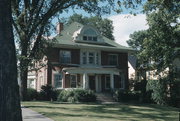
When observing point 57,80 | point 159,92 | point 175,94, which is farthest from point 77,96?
point 175,94

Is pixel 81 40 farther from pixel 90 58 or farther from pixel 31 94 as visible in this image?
pixel 31 94

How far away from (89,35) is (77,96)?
11050 millimetres

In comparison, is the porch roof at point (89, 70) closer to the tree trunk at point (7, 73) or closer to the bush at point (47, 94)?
the bush at point (47, 94)

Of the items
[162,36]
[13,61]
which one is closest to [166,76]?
[162,36]

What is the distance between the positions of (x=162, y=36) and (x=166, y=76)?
4.84 m

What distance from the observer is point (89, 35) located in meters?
36.7

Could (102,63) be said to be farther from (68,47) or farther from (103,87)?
(68,47)

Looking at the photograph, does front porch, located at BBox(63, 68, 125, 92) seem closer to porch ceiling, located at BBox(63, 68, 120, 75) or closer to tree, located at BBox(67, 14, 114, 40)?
porch ceiling, located at BBox(63, 68, 120, 75)

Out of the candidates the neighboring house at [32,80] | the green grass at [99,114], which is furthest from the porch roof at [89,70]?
the green grass at [99,114]

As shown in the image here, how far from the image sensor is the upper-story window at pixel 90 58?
35.6m

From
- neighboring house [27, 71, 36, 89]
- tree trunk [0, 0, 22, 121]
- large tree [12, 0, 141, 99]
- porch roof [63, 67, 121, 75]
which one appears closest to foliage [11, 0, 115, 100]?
large tree [12, 0, 141, 99]

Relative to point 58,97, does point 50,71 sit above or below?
above

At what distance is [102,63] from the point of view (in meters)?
36.8

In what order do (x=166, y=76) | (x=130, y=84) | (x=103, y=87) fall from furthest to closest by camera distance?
(x=130, y=84)
(x=103, y=87)
(x=166, y=76)
